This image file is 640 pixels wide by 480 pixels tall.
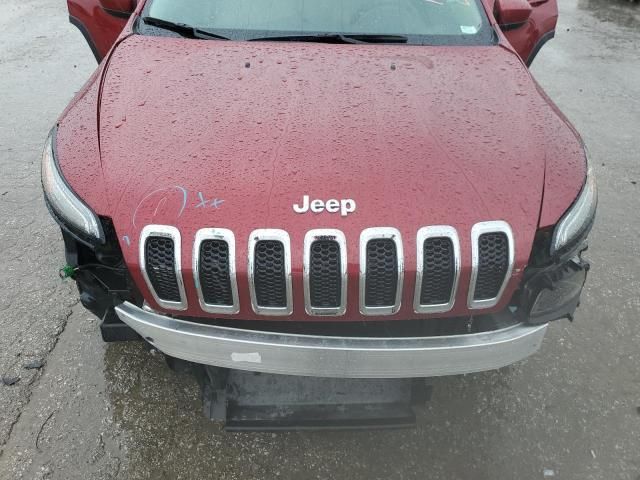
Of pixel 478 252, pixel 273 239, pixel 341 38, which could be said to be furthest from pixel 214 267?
pixel 341 38

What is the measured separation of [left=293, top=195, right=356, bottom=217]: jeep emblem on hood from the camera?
1712 mm

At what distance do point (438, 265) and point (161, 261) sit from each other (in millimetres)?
898

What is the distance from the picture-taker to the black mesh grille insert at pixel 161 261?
1678 millimetres

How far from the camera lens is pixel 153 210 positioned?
173 cm

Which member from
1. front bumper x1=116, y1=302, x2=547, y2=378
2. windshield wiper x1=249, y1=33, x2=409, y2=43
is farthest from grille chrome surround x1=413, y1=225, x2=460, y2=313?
windshield wiper x1=249, y1=33, x2=409, y2=43

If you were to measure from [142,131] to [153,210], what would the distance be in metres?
0.44

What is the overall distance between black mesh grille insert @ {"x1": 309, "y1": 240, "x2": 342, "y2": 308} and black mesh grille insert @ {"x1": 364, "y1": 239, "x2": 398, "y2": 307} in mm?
99

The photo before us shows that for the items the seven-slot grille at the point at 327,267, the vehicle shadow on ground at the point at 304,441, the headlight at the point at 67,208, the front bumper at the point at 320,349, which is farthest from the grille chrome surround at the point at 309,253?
the vehicle shadow on ground at the point at 304,441

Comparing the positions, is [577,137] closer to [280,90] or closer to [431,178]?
[431,178]

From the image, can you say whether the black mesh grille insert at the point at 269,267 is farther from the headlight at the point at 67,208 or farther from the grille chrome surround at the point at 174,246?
the headlight at the point at 67,208

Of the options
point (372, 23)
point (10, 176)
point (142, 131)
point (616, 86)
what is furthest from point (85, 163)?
point (616, 86)

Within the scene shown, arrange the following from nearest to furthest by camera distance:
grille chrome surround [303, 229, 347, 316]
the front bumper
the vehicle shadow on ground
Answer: grille chrome surround [303, 229, 347, 316] < the front bumper < the vehicle shadow on ground

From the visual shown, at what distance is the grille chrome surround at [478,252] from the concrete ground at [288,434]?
2.88 ft

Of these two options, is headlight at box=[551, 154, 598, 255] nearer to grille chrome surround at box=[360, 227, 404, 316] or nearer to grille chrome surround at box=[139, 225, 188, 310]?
grille chrome surround at box=[360, 227, 404, 316]
